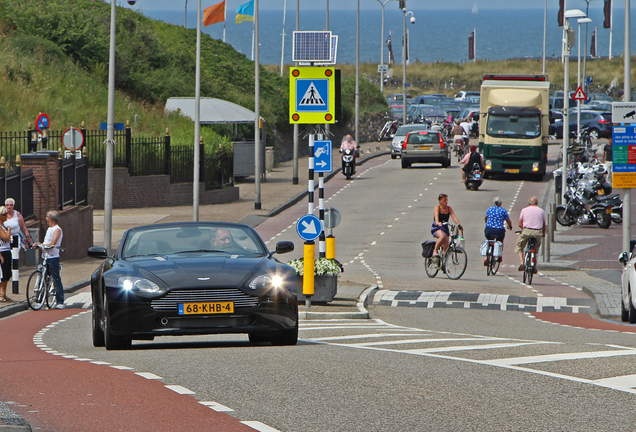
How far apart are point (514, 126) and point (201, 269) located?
33.3 meters

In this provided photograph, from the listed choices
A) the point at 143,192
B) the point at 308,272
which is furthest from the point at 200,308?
the point at 143,192

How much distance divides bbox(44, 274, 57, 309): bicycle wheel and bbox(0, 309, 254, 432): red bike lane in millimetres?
9038

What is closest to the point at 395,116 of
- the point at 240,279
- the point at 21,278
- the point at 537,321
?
the point at 21,278

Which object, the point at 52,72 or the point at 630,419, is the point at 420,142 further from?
the point at 630,419

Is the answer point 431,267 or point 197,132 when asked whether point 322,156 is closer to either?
point 431,267

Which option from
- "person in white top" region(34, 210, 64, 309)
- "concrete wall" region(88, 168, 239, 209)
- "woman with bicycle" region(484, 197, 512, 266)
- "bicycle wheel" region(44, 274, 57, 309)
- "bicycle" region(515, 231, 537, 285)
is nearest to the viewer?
"person in white top" region(34, 210, 64, 309)

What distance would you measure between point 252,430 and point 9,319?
12081 mm

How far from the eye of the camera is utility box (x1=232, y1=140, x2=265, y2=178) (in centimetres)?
4272

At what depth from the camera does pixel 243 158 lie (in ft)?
142

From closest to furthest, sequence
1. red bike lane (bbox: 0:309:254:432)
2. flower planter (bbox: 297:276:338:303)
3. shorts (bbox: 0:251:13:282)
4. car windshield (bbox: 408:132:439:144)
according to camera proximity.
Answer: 1. red bike lane (bbox: 0:309:254:432)
2. flower planter (bbox: 297:276:338:303)
3. shorts (bbox: 0:251:13:282)
4. car windshield (bbox: 408:132:439:144)

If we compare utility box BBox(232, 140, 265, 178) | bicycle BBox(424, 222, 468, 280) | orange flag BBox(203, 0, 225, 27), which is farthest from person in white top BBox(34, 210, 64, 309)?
utility box BBox(232, 140, 265, 178)

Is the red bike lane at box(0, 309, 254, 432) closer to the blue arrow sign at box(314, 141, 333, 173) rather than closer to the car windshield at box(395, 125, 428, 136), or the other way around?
the blue arrow sign at box(314, 141, 333, 173)

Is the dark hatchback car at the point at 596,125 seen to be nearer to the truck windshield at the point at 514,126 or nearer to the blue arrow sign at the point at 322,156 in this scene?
the truck windshield at the point at 514,126

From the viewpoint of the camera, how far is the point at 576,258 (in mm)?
26625
